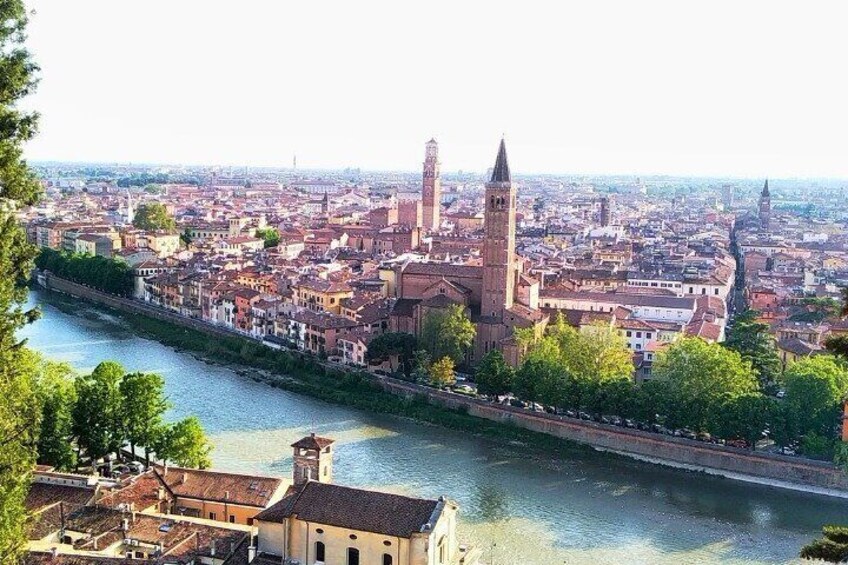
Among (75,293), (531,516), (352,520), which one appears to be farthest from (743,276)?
(352,520)

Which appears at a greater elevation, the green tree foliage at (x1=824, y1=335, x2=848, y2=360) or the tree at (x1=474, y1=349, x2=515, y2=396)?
the green tree foliage at (x1=824, y1=335, x2=848, y2=360)

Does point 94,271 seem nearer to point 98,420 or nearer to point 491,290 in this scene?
point 491,290

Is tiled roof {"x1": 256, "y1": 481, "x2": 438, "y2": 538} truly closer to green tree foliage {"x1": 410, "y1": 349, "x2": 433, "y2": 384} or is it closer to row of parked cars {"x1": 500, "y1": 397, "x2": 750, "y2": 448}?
row of parked cars {"x1": 500, "y1": 397, "x2": 750, "y2": 448}

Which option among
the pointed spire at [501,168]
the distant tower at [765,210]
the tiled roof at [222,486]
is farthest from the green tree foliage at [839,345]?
the distant tower at [765,210]

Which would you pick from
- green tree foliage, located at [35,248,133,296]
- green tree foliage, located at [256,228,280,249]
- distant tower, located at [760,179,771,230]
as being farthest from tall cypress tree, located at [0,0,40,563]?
distant tower, located at [760,179,771,230]

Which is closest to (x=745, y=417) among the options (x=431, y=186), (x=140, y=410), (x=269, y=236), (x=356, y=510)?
(x=356, y=510)
